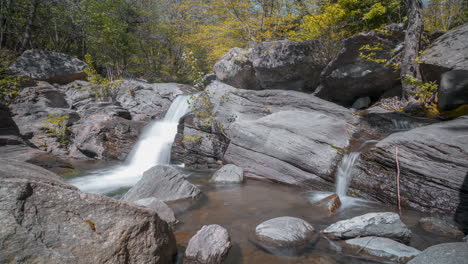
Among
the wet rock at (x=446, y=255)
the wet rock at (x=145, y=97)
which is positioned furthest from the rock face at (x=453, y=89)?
the wet rock at (x=145, y=97)

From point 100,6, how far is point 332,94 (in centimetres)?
1685

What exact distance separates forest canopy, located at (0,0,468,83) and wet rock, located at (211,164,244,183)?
432 centimetres

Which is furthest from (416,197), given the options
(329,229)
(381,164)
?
(329,229)

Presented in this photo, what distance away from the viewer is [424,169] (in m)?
4.99

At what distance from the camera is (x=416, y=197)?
5.04m

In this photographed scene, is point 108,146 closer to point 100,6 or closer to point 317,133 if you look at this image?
point 317,133

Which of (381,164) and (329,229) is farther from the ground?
(381,164)

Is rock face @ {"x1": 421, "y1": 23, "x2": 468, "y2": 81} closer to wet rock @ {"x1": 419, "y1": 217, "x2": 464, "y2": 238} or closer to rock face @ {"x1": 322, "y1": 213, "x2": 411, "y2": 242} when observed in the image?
wet rock @ {"x1": 419, "y1": 217, "x2": 464, "y2": 238}

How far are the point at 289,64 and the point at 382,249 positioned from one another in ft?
28.0

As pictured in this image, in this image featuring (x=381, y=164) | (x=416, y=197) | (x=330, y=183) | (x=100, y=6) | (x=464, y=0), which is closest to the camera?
(x=416, y=197)

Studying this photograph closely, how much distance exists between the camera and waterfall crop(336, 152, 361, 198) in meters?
6.06

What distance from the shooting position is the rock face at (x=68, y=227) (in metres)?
2.11

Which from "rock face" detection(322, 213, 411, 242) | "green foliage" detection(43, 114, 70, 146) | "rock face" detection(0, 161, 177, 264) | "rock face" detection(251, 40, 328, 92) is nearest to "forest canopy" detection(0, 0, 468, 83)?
"rock face" detection(251, 40, 328, 92)

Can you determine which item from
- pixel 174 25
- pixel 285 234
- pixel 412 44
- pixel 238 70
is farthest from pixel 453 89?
pixel 174 25
